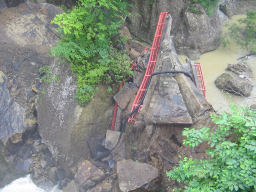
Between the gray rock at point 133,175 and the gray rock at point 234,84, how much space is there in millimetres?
6147

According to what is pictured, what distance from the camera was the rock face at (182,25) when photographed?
9.57 m

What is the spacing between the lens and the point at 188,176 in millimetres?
2299

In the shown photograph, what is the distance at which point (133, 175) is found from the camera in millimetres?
3770

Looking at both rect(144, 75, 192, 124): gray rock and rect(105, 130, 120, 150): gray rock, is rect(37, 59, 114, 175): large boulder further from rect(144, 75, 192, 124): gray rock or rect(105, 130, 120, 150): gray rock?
rect(144, 75, 192, 124): gray rock

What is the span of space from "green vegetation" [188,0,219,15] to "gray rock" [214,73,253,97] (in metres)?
3.77

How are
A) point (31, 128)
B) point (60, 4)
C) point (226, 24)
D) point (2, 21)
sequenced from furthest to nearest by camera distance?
point (226, 24) → point (60, 4) → point (2, 21) → point (31, 128)

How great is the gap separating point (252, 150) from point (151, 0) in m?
9.56

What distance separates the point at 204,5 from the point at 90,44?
797cm

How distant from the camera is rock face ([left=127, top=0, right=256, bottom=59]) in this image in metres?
9.57

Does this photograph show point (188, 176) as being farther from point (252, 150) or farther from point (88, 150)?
point (88, 150)

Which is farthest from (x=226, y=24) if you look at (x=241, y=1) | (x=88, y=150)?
(x=88, y=150)

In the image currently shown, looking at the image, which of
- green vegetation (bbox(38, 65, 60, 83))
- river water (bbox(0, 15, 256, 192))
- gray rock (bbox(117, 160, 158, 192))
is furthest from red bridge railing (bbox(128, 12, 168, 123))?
river water (bbox(0, 15, 256, 192))

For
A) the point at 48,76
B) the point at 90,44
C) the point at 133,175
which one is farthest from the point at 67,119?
the point at 133,175

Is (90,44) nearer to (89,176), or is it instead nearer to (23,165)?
(89,176)
